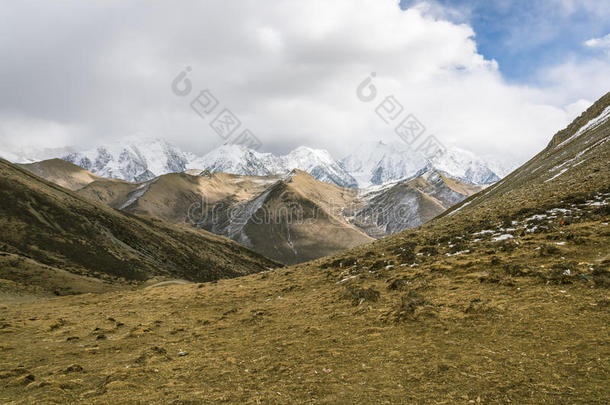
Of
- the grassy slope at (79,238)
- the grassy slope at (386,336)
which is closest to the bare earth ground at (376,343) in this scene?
the grassy slope at (386,336)

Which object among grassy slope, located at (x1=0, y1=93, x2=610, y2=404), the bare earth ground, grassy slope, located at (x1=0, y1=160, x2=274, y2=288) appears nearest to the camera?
the bare earth ground

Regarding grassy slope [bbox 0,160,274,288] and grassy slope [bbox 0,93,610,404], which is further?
grassy slope [bbox 0,160,274,288]

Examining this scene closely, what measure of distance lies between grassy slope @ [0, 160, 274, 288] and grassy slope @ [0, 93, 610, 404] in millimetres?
54346

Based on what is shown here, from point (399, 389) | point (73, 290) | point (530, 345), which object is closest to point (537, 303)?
point (530, 345)

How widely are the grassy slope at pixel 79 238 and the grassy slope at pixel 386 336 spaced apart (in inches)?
2140

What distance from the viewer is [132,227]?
108 m

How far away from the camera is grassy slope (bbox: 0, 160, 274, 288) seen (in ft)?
215

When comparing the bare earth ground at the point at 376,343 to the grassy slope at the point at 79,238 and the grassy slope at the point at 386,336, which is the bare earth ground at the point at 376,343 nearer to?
the grassy slope at the point at 386,336

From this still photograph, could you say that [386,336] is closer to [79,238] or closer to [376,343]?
[376,343]

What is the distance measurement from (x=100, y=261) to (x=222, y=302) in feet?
208

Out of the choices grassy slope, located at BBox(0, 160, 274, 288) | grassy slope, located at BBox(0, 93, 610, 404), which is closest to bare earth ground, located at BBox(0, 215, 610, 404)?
grassy slope, located at BBox(0, 93, 610, 404)

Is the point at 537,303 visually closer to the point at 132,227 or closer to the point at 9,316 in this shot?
the point at 9,316

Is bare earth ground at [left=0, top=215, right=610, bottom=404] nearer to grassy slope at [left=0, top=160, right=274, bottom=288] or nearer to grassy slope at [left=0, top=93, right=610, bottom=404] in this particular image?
grassy slope at [left=0, top=93, right=610, bottom=404]

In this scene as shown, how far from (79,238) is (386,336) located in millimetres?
86741
